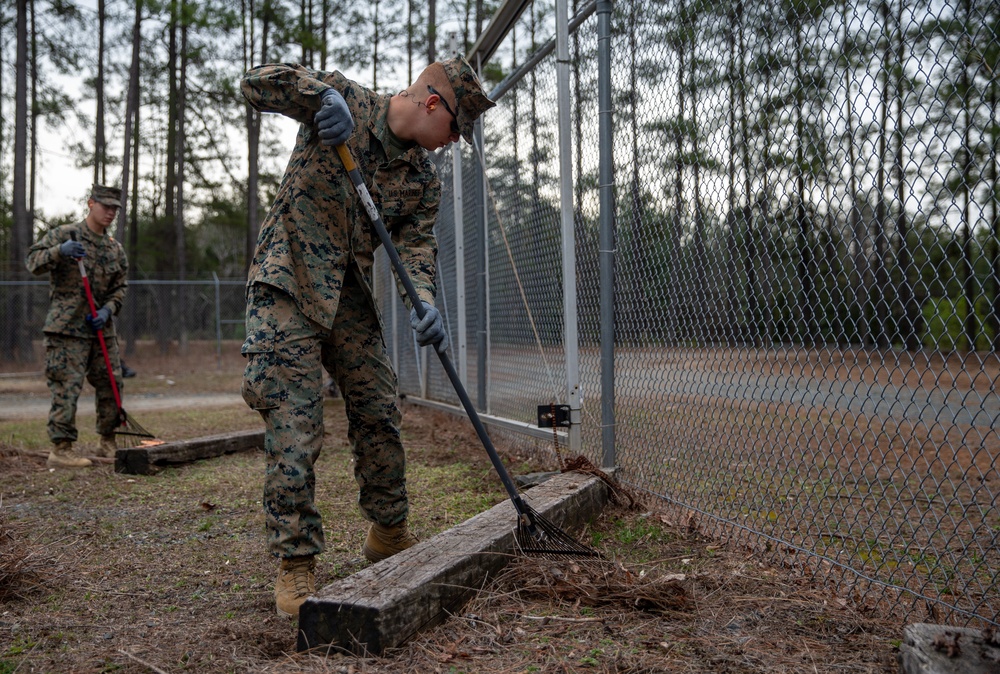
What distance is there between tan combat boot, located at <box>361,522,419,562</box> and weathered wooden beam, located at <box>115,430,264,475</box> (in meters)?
2.84

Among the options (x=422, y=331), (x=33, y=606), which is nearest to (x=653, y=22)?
(x=422, y=331)

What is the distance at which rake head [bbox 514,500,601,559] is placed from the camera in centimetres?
288

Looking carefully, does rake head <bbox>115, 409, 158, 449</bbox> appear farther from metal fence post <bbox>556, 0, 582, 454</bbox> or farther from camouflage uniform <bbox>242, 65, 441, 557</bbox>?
camouflage uniform <bbox>242, 65, 441, 557</bbox>

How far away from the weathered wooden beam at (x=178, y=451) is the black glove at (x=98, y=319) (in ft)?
3.70

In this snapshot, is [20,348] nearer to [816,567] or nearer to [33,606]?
[33,606]

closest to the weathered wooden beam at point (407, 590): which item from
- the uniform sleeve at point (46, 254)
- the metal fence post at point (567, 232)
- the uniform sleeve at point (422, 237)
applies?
the uniform sleeve at point (422, 237)

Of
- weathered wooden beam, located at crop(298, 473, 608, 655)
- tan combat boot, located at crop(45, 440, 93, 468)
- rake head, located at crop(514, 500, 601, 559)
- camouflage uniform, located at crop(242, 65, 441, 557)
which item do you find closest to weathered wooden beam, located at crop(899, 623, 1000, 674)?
rake head, located at crop(514, 500, 601, 559)

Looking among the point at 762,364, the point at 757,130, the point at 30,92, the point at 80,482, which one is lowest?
the point at 80,482

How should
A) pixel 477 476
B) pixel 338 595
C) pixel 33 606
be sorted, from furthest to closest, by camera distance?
pixel 477 476, pixel 33 606, pixel 338 595

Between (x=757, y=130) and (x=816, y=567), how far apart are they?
64.6 inches

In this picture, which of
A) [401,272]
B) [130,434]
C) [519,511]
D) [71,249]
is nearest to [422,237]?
[401,272]

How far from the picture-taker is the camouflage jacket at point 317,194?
270 centimetres

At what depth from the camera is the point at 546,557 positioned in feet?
9.38

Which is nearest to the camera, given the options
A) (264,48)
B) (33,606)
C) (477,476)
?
(33,606)
